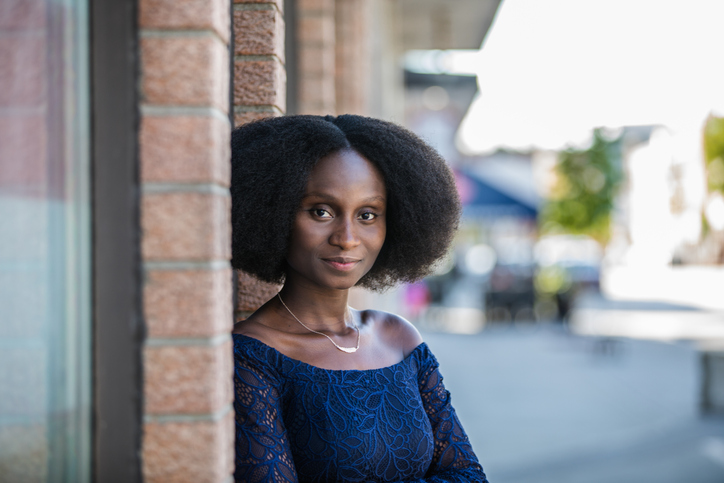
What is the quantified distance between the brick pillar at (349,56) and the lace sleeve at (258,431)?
359 centimetres

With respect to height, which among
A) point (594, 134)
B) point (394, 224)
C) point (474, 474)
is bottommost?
point (474, 474)

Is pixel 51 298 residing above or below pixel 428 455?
above

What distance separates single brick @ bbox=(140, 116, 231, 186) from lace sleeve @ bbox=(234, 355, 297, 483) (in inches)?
22.8

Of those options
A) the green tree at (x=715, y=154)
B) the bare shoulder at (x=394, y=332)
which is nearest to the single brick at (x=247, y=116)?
the bare shoulder at (x=394, y=332)

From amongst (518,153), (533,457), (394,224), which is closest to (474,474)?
(394,224)

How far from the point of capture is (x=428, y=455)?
1763 millimetres

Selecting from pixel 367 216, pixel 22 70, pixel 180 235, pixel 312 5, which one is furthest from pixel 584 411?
pixel 22 70

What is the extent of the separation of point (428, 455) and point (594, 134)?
13.8 metres

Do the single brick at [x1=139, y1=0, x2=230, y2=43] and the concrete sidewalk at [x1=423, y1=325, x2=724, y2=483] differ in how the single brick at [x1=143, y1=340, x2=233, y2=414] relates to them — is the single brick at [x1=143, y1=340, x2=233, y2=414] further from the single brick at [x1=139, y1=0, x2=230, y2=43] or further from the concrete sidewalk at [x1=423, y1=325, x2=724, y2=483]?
the concrete sidewalk at [x1=423, y1=325, x2=724, y2=483]

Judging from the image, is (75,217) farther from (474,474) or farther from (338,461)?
(474,474)

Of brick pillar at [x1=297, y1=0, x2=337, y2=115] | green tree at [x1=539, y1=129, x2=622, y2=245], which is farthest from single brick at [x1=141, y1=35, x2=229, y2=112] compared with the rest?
green tree at [x1=539, y1=129, x2=622, y2=245]

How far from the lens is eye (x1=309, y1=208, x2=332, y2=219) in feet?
5.69

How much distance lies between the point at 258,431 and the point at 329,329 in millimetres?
391

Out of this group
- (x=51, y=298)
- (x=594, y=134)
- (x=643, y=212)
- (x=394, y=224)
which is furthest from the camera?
(x=643, y=212)
